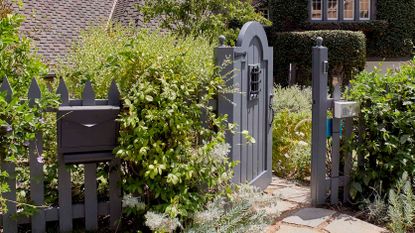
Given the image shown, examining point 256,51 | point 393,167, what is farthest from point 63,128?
point 393,167


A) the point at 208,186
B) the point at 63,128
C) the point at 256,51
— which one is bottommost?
the point at 208,186

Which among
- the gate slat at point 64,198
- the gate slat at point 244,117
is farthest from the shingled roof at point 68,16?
the gate slat at point 64,198

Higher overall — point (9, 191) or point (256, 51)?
point (256, 51)

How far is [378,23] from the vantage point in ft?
66.7

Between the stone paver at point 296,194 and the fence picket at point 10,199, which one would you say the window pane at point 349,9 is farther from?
the fence picket at point 10,199

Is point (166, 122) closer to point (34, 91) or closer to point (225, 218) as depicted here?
point (225, 218)

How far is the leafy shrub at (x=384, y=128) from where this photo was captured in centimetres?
429

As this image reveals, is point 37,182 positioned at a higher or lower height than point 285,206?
higher

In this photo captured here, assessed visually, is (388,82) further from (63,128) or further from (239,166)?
(63,128)

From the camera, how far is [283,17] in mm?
20469

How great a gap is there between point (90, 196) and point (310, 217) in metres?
1.85

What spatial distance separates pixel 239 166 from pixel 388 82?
1556 millimetres

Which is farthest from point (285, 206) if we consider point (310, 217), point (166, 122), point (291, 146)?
point (166, 122)

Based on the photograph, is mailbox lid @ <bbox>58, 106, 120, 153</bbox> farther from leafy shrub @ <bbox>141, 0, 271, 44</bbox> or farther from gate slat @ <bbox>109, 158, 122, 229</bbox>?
leafy shrub @ <bbox>141, 0, 271, 44</bbox>
